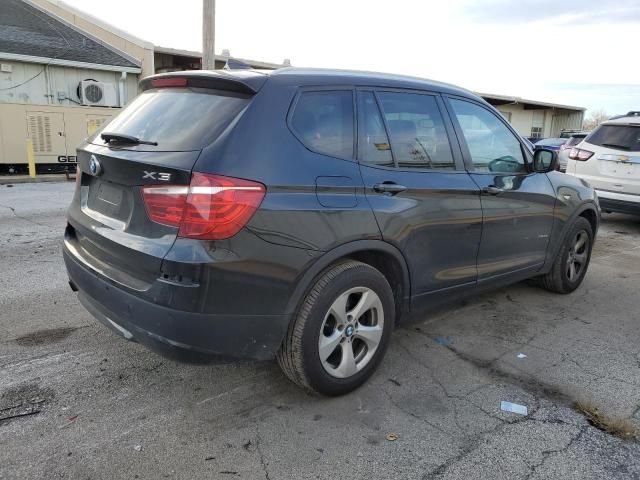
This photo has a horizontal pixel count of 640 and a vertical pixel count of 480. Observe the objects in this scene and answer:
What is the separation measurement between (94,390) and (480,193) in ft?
9.23

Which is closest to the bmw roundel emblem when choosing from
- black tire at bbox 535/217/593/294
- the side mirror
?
the side mirror

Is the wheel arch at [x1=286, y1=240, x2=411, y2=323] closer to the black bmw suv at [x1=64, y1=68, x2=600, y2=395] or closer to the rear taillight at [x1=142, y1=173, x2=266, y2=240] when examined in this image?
the black bmw suv at [x1=64, y1=68, x2=600, y2=395]

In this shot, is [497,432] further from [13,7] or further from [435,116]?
[13,7]

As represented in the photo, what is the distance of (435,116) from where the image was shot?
3.61 metres

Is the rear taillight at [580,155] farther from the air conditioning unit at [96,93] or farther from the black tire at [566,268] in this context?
the air conditioning unit at [96,93]

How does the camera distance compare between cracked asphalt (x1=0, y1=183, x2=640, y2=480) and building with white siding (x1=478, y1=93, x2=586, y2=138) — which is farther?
building with white siding (x1=478, y1=93, x2=586, y2=138)

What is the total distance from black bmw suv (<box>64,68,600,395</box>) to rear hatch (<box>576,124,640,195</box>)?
5499mm

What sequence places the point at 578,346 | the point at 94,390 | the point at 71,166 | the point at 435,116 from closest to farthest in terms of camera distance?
the point at 94,390, the point at 435,116, the point at 578,346, the point at 71,166

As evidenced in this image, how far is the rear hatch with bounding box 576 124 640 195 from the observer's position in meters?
8.04

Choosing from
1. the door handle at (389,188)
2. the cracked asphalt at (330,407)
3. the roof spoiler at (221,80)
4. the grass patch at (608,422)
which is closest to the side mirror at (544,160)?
the cracked asphalt at (330,407)

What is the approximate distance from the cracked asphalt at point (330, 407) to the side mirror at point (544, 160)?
1259mm

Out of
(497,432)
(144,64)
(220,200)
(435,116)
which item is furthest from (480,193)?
(144,64)

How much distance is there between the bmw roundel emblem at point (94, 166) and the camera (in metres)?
2.96

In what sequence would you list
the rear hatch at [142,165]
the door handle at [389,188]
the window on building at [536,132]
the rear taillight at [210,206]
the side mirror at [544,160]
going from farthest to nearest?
the window on building at [536,132] < the side mirror at [544,160] < the door handle at [389,188] < the rear hatch at [142,165] < the rear taillight at [210,206]
